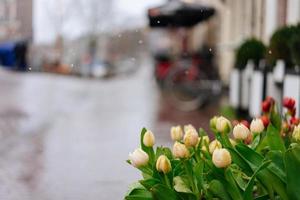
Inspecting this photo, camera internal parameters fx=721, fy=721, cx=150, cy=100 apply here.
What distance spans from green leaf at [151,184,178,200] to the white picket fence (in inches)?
161

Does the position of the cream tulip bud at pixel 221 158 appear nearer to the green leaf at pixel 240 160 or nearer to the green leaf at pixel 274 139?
the green leaf at pixel 240 160

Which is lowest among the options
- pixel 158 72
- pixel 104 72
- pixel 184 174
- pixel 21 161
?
pixel 104 72

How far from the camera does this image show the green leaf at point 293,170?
259cm

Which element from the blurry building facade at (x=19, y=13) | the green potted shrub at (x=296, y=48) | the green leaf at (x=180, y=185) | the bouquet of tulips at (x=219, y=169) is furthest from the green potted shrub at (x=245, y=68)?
the green leaf at (x=180, y=185)

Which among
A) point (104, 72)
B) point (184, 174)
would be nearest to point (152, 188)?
point (184, 174)

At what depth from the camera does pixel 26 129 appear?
9.05 m

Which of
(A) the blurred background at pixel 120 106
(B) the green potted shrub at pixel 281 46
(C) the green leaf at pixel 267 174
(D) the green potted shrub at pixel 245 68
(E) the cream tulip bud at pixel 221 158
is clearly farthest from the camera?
(D) the green potted shrub at pixel 245 68

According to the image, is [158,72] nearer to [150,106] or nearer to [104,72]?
[150,106]

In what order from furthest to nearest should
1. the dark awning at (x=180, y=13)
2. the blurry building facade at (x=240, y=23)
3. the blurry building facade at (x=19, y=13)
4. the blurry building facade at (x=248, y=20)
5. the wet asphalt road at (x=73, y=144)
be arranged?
the dark awning at (x=180, y=13)
the blurry building facade at (x=240, y=23)
the blurry building facade at (x=248, y=20)
the blurry building facade at (x=19, y=13)
the wet asphalt road at (x=73, y=144)

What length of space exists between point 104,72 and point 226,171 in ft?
157

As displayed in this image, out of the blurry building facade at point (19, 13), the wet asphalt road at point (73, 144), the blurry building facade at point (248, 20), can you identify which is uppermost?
the blurry building facade at point (19, 13)

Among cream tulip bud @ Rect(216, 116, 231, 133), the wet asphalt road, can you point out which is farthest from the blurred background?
cream tulip bud @ Rect(216, 116, 231, 133)

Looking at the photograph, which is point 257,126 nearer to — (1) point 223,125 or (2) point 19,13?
(1) point 223,125

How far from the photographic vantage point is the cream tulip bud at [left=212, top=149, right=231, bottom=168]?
2.50 metres
